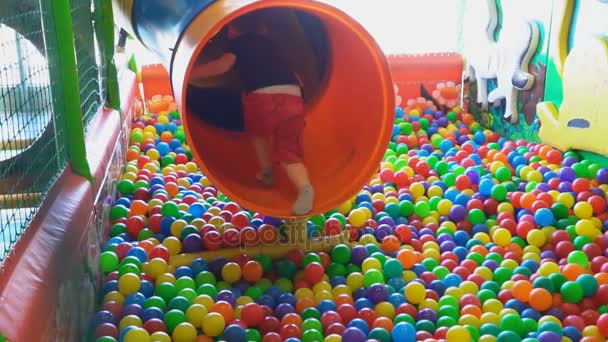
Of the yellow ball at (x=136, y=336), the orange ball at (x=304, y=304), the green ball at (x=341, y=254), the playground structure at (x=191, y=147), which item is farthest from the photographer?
the green ball at (x=341, y=254)

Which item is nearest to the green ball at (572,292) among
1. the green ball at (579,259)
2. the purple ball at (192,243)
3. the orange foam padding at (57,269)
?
the green ball at (579,259)

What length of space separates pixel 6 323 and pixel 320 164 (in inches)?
46.8

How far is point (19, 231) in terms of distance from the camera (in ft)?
4.02

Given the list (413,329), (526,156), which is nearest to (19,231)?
(413,329)

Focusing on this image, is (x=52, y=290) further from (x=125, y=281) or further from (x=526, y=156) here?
(x=526, y=156)

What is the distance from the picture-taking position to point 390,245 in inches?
73.7

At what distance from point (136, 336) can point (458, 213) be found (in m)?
1.06

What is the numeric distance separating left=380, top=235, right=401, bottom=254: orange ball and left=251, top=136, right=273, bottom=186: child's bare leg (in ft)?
1.21

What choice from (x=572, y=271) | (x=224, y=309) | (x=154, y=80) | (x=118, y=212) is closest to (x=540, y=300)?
(x=572, y=271)

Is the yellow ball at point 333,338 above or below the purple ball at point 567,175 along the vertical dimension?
below

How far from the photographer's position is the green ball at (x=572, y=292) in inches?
62.2

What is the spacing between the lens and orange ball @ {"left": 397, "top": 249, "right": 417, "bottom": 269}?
1786 mm

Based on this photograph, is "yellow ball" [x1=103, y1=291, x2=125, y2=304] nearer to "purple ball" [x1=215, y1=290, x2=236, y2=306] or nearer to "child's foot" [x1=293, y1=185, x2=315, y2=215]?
"purple ball" [x1=215, y1=290, x2=236, y2=306]

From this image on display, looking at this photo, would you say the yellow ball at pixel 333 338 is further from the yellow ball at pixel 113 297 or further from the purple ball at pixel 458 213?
the purple ball at pixel 458 213
